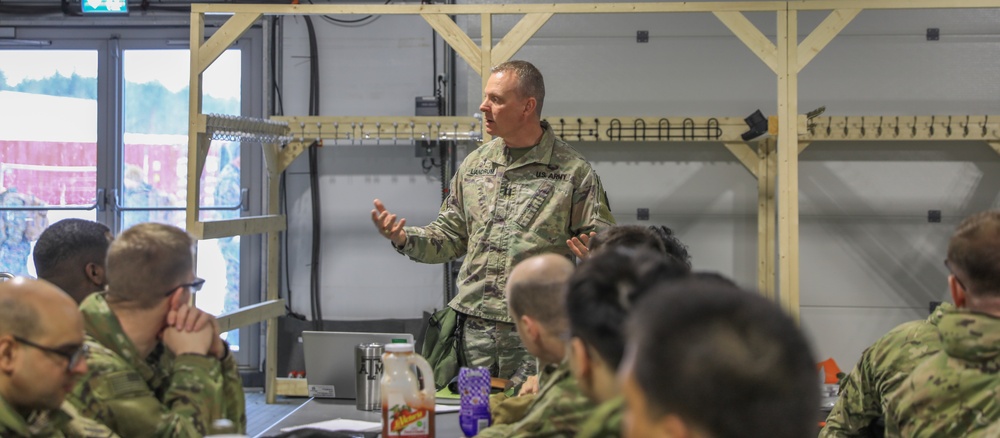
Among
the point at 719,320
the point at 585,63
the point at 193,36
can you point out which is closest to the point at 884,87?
the point at 585,63

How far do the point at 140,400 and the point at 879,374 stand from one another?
5.85 ft

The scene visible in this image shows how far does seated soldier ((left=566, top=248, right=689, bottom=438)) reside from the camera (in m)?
1.62

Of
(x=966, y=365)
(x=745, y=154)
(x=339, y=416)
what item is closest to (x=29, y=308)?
(x=339, y=416)

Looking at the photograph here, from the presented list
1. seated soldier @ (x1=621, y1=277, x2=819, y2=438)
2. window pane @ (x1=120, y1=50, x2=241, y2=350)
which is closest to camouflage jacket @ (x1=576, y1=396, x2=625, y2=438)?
seated soldier @ (x1=621, y1=277, x2=819, y2=438)

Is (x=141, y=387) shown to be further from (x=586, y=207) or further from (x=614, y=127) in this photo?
(x=614, y=127)

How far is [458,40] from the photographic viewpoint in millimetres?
5438

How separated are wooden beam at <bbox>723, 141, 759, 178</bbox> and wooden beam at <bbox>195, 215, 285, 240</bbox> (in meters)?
2.92

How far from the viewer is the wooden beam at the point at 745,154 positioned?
20.9 ft

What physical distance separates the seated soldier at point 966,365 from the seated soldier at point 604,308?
75 cm

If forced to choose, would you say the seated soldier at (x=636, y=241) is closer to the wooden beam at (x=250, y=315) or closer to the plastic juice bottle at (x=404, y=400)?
the plastic juice bottle at (x=404, y=400)

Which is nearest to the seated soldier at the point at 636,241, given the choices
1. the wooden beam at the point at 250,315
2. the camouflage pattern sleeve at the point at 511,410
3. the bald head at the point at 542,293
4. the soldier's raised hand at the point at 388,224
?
→ the bald head at the point at 542,293

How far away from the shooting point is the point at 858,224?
6.60m

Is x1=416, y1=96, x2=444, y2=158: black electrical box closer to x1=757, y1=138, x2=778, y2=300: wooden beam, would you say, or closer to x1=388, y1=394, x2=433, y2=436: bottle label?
x1=757, y1=138, x2=778, y2=300: wooden beam

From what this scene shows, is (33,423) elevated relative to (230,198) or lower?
lower
